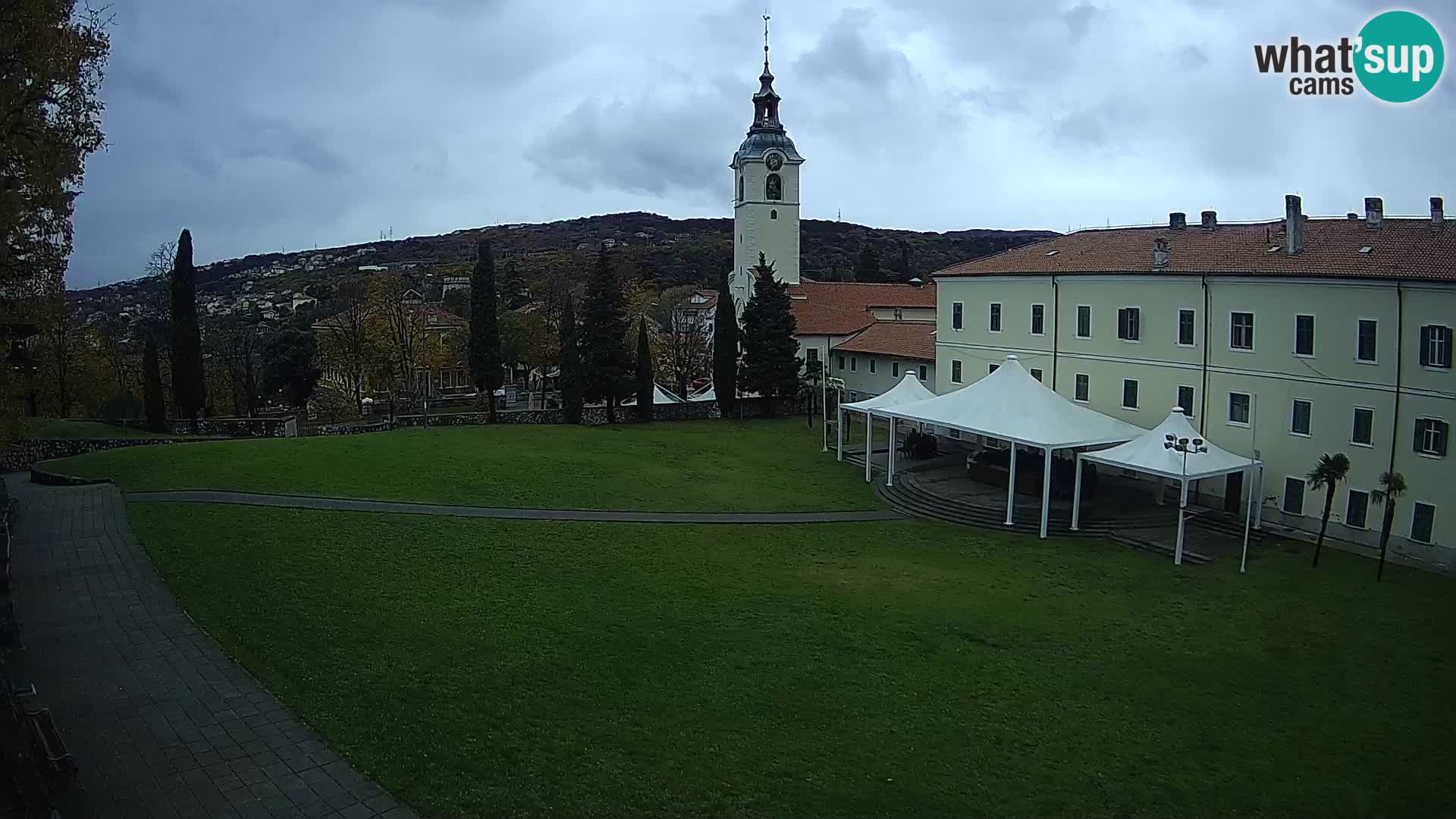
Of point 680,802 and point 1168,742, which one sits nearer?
point 680,802

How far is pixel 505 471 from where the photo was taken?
89.1 ft

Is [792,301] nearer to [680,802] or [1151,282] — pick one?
[1151,282]

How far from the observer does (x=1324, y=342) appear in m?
22.0

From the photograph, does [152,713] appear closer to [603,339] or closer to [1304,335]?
[1304,335]

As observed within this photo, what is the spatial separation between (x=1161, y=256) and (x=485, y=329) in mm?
25750

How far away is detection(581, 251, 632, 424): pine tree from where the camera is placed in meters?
39.2

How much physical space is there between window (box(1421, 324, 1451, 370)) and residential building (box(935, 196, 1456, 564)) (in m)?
0.03

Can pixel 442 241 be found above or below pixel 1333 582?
above

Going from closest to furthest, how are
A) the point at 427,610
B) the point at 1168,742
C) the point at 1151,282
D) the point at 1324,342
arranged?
1. the point at 1168,742
2. the point at 427,610
3. the point at 1324,342
4. the point at 1151,282

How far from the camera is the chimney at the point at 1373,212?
23719 millimetres

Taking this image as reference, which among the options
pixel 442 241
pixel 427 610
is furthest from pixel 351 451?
pixel 442 241

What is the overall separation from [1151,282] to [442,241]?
141448 mm

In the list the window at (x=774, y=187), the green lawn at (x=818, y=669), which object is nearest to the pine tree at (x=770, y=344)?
the window at (x=774, y=187)

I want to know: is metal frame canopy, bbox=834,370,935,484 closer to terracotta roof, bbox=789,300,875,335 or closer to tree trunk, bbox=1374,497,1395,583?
tree trunk, bbox=1374,497,1395,583
